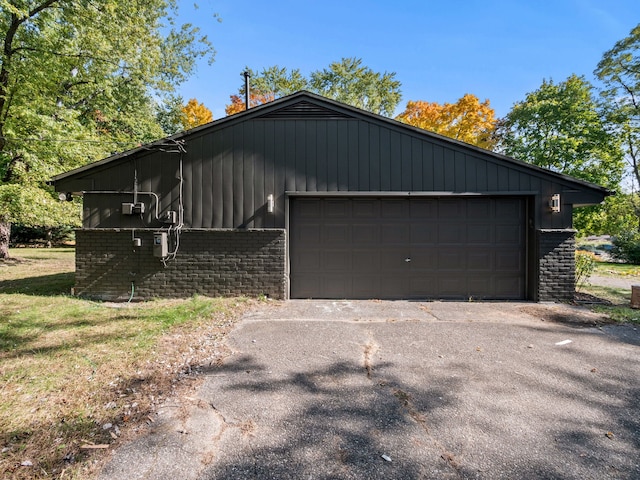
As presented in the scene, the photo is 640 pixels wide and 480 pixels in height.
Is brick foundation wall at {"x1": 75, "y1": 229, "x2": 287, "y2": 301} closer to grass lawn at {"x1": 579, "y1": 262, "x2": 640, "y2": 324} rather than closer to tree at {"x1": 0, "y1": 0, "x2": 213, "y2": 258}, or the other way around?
tree at {"x1": 0, "y1": 0, "x2": 213, "y2": 258}

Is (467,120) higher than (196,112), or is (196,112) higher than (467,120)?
(196,112)

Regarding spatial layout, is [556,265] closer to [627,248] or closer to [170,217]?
[170,217]

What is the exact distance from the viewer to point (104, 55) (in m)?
10.1

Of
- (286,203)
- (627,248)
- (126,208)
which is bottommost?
(627,248)

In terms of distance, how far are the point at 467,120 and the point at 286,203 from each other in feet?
61.8

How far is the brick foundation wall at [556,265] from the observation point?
6449mm

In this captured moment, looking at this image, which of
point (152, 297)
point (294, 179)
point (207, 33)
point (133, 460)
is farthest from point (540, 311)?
point (207, 33)

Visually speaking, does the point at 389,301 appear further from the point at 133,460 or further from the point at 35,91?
the point at 35,91

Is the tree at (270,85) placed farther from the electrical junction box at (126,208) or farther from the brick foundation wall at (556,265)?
the brick foundation wall at (556,265)

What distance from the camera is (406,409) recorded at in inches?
105

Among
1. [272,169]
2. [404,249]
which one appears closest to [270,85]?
[272,169]

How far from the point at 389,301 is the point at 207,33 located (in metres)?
15.8

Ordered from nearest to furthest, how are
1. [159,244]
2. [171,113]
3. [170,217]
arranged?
[159,244] < [170,217] < [171,113]

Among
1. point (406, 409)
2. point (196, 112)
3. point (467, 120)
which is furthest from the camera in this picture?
point (196, 112)
